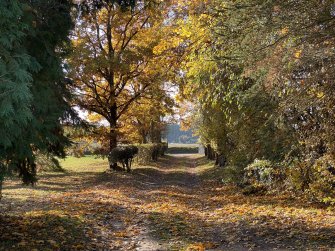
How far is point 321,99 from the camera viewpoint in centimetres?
784

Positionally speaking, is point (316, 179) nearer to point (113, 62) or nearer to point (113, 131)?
point (113, 62)

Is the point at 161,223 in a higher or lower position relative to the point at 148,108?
lower

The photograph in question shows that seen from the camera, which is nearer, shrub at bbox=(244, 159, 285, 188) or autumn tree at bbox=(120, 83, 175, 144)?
shrub at bbox=(244, 159, 285, 188)

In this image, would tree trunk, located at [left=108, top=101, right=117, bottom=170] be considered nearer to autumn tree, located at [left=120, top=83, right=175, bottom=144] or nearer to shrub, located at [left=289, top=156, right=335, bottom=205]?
autumn tree, located at [left=120, top=83, right=175, bottom=144]

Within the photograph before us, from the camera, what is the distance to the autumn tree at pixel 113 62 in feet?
71.7

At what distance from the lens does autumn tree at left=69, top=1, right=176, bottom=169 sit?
21.8m

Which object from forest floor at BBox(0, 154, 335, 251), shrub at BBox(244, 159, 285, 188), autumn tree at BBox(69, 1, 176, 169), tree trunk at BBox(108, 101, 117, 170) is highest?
autumn tree at BBox(69, 1, 176, 169)

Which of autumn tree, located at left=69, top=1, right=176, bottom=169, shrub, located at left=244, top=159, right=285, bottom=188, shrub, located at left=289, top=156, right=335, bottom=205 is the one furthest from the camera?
autumn tree, located at left=69, top=1, right=176, bottom=169

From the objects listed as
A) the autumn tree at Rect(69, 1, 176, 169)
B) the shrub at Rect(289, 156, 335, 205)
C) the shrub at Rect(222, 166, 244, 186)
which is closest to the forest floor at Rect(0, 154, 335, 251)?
the shrub at Rect(289, 156, 335, 205)

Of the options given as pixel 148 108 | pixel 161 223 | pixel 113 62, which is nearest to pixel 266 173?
pixel 161 223

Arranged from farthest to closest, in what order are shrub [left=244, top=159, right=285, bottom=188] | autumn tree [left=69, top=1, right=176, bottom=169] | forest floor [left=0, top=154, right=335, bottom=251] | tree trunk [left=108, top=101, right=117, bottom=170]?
1. tree trunk [left=108, top=101, right=117, bottom=170]
2. autumn tree [left=69, top=1, right=176, bottom=169]
3. shrub [left=244, top=159, right=285, bottom=188]
4. forest floor [left=0, top=154, right=335, bottom=251]

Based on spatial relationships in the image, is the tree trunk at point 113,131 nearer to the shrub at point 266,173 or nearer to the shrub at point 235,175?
the shrub at point 235,175

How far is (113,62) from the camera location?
2156cm

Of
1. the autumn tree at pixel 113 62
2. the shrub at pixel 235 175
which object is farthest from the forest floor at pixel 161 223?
the autumn tree at pixel 113 62
